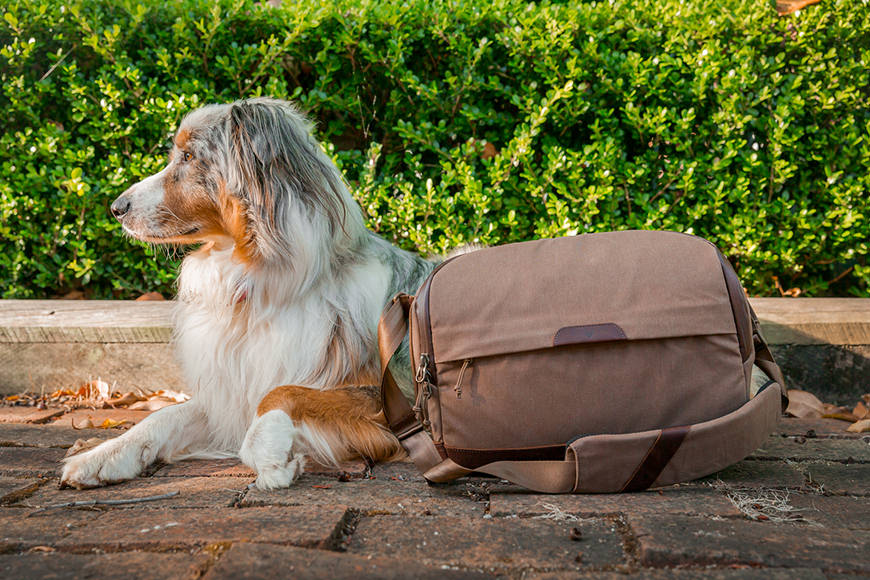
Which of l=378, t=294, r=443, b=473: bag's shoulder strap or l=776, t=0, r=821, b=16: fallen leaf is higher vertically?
l=776, t=0, r=821, b=16: fallen leaf

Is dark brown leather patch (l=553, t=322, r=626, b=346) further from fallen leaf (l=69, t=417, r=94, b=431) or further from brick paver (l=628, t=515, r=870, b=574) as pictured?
fallen leaf (l=69, t=417, r=94, b=431)

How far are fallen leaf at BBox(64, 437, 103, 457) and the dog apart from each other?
0.28 meters

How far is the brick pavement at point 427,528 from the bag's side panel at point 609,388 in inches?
8.7

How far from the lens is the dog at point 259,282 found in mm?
2916

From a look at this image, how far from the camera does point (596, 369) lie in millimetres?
2344

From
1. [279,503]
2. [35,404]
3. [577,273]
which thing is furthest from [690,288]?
[35,404]

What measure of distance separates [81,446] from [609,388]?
2076mm

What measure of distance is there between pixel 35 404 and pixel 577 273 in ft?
10.1

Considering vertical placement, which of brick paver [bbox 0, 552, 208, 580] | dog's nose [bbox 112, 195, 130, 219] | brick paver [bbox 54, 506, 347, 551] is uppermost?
dog's nose [bbox 112, 195, 130, 219]

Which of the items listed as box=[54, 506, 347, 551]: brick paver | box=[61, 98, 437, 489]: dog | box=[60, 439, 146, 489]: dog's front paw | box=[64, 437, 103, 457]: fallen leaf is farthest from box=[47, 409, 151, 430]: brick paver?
box=[54, 506, 347, 551]: brick paver

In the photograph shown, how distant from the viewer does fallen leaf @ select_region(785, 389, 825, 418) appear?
12.0 feet

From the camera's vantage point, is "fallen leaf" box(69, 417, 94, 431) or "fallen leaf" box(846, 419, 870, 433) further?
"fallen leaf" box(69, 417, 94, 431)

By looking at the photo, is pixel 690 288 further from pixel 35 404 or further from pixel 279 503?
pixel 35 404

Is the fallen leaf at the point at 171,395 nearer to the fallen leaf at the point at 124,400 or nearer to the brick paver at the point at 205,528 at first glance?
the fallen leaf at the point at 124,400
